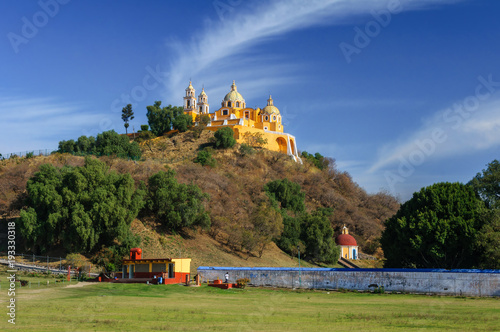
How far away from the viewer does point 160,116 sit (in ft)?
293

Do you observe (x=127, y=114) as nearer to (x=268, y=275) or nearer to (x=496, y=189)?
(x=268, y=275)

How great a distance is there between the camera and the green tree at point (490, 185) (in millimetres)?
39781

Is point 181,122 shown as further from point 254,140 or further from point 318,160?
point 318,160

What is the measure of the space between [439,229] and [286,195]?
3281 centimetres

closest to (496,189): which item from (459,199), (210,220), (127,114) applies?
(459,199)

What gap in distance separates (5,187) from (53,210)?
11926 millimetres

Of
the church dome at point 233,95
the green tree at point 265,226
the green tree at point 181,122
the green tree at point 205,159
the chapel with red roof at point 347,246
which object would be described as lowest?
the chapel with red roof at point 347,246

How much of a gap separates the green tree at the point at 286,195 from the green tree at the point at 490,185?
103ft

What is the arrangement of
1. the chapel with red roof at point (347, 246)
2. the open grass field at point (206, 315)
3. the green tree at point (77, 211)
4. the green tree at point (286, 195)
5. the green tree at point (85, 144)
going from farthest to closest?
1. the green tree at point (85, 144)
2. the green tree at point (286, 195)
3. the chapel with red roof at point (347, 246)
4. the green tree at point (77, 211)
5. the open grass field at point (206, 315)

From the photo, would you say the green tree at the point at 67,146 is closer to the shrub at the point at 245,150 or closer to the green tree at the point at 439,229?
the shrub at the point at 245,150

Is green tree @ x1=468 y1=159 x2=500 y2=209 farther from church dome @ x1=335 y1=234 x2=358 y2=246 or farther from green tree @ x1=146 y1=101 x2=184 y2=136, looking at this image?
green tree @ x1=146 y1=101 x2=184 y2=136

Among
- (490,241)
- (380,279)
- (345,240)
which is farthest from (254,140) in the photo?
(380,279)

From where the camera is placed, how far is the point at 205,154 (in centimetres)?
7538

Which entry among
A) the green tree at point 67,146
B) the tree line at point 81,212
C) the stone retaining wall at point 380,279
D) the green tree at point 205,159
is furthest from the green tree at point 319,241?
the green tree at point 67,146
